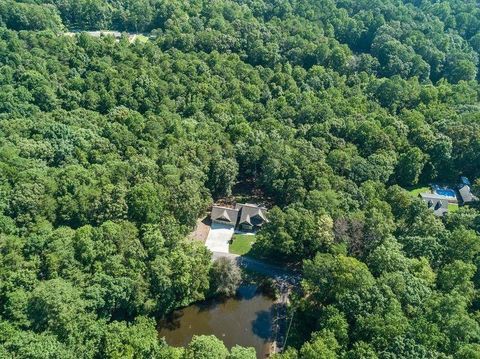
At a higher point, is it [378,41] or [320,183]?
[378,41]

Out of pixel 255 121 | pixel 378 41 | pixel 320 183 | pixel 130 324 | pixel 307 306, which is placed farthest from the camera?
pixel 378 41

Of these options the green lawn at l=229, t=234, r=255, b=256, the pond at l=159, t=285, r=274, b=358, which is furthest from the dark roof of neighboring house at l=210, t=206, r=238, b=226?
the pond at l=159, t=285, r=274, b=358

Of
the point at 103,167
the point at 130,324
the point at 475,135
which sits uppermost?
the point at 475,135

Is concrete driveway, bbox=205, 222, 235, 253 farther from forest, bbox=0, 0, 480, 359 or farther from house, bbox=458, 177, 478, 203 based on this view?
house, bbox=458, 177, 478, 203

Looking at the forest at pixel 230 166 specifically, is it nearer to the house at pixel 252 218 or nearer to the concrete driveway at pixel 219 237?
the concrete driveway at pixel 219 237

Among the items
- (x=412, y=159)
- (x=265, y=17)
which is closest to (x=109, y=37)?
(x=265, y=17)

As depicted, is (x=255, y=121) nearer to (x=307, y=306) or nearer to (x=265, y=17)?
(x=307, y=306)

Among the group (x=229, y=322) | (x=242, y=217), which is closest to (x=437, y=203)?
(x=242, y=217)
